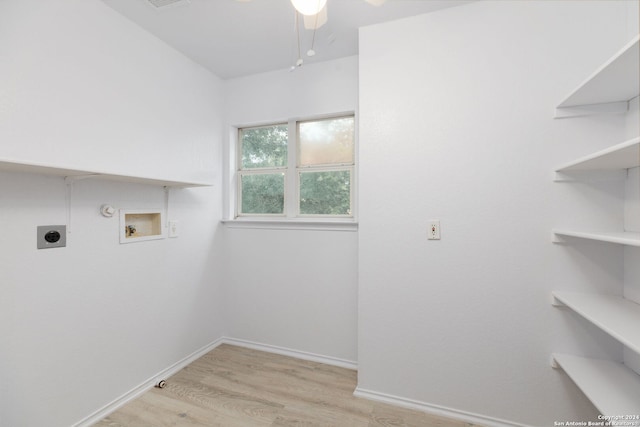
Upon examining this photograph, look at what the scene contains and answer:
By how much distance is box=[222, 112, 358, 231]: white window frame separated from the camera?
237 cm

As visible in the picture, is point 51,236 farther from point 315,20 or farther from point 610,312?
point 610,312

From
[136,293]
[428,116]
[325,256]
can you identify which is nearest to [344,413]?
[325,256]

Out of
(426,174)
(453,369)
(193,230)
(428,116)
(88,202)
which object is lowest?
(453,369)

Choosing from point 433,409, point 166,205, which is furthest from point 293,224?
point 433,409

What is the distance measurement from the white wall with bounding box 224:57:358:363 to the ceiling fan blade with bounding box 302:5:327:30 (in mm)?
448

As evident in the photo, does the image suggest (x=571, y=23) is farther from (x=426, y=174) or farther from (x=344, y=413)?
(x=344, y=413)

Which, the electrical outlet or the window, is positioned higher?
the window

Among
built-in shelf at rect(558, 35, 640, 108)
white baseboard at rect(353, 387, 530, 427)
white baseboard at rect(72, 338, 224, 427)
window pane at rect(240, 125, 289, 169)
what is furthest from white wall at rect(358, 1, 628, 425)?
white baseboard at rect(72, 338, 224, 427)

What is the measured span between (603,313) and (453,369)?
843 millimetres

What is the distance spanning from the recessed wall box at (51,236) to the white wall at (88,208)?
0.11 ft

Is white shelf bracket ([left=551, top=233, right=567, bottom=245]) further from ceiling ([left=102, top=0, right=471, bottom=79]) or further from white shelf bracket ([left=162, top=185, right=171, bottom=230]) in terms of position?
white shelf bracket ([left=162, top=185, right=171, bottom=230])

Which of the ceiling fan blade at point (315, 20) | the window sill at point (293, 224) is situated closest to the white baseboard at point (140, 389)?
the window sill at point (293, 224)

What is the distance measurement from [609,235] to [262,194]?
94.5 inches

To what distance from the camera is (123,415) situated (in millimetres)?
1731
